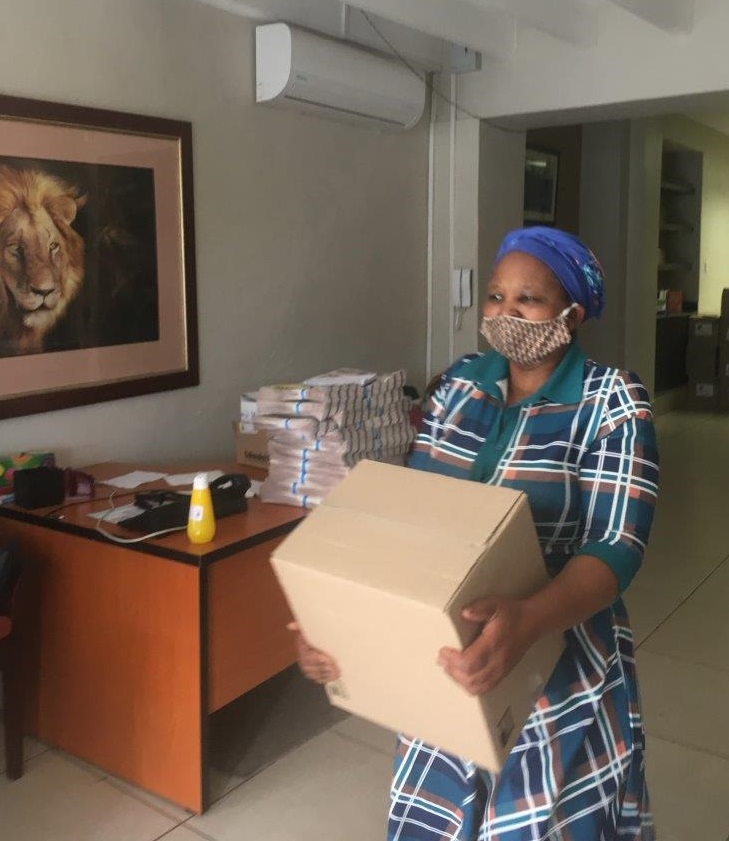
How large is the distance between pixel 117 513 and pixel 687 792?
1.72 m

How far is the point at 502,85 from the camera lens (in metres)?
4.04

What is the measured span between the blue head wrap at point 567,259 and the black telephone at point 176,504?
1280mm

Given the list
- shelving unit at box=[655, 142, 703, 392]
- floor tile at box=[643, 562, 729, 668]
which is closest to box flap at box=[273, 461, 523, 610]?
floor tile at box=[643, 562, 729, 668]

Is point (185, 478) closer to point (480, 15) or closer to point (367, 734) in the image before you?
point (367, 734)

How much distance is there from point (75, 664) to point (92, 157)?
5.03ft

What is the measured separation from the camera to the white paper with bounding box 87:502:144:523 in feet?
7.95

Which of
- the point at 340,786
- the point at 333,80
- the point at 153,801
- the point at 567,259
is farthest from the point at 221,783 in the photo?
the point at 333,80

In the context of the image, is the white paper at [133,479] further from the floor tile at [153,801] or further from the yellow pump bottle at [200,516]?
the floor tile at [153,801]

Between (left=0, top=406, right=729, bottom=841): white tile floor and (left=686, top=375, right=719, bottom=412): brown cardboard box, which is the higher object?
(left=686, top=375, right=719, bottom=412): brown cardboard box

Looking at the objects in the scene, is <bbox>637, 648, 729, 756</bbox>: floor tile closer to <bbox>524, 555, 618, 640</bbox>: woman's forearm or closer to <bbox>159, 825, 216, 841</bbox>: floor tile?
<bbox>159, 825, 216, 841</bbox>: floor tile

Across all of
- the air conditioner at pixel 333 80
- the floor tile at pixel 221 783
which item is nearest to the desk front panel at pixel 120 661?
the floor tile at pixel 221 783

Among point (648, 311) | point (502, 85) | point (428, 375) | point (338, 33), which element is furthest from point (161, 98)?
point (648, 311)

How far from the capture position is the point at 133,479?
281 centimetres

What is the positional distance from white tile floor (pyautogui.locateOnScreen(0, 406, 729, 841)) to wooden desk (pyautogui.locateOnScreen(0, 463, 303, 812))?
0.08 m
